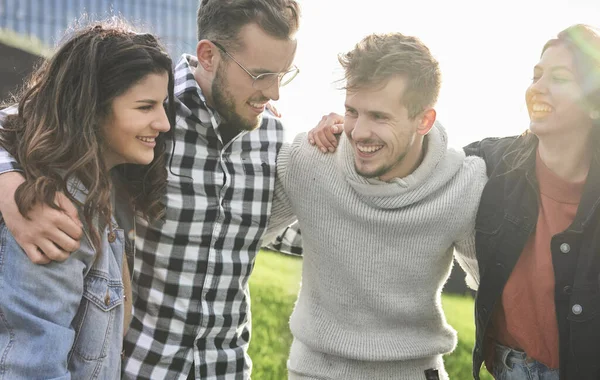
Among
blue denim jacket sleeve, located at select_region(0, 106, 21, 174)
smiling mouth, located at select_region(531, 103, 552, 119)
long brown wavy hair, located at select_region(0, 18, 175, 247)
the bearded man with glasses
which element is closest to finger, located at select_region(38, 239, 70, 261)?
long brown wavy hair, located at select_region(0, 18, 175, 247)

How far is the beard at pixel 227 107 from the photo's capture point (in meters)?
3.64

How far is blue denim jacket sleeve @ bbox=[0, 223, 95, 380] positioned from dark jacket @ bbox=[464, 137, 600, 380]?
1757 mm

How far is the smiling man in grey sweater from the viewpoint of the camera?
142 inches

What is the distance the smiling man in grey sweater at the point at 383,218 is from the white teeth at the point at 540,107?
42 cm

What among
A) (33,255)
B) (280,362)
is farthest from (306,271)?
(280,362)

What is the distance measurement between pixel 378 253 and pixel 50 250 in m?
1.51

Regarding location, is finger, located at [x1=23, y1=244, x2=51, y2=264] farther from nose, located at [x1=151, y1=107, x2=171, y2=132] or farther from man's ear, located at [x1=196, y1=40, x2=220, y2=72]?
man's ear, located at [x1=196, y1=40, x2=220, y2=72]

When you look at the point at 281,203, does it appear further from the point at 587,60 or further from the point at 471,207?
the point at 587,60

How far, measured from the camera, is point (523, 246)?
341 cm

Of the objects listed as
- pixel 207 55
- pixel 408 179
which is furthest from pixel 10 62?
pixel 408 179

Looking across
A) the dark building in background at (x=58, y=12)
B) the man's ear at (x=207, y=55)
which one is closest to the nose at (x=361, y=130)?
the man's ear at (x=207, y=55)

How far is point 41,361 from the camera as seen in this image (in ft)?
8.87

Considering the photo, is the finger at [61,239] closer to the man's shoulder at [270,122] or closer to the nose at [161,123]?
the nose at [161,123]

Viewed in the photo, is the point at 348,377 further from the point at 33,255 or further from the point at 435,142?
the point at 33,255
